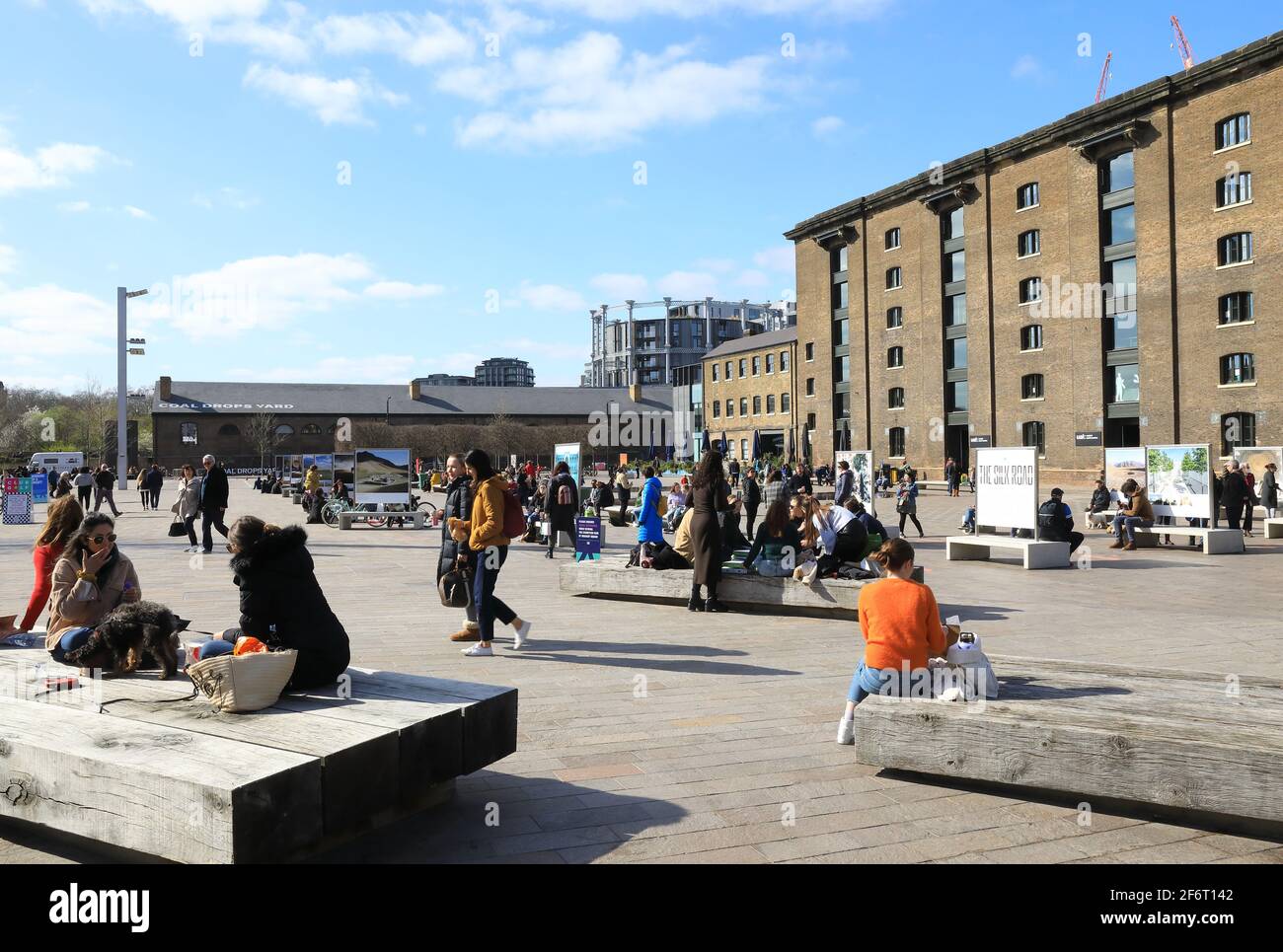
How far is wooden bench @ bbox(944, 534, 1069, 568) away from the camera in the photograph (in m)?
15.9

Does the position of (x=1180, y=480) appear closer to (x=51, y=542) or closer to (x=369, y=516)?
(x=51, y=542)

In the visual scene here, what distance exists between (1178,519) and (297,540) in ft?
76.3

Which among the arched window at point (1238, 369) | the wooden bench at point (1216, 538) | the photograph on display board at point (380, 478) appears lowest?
the wooden bench at point (1216, 538)

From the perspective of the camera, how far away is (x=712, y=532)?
10.8 metres

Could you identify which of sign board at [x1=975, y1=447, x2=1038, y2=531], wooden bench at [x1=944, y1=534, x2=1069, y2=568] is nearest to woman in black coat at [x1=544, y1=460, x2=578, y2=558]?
wooden bench at [x1=944, y1=534, x2=1069, y2=568]

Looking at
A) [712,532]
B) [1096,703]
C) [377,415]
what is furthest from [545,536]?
[377,415]

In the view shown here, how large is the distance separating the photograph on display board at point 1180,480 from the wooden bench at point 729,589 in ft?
38.6

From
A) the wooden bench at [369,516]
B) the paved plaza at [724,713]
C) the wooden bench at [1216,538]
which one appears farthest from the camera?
the wooden bench at [369,516]

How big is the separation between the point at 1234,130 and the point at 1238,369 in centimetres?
903

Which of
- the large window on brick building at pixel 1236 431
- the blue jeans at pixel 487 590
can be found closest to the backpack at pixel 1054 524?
the blue jeans at pixel 487 590

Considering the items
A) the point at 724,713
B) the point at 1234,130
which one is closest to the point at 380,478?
the point at 724,713

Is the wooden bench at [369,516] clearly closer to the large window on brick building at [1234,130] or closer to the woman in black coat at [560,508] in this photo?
the woman in black coat at [560,508]

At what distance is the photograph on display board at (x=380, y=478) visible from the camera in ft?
91.8

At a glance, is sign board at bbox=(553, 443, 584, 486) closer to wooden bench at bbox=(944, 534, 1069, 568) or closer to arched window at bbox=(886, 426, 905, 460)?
wooden bench at bbox=(944, 534, 1069, 568)
